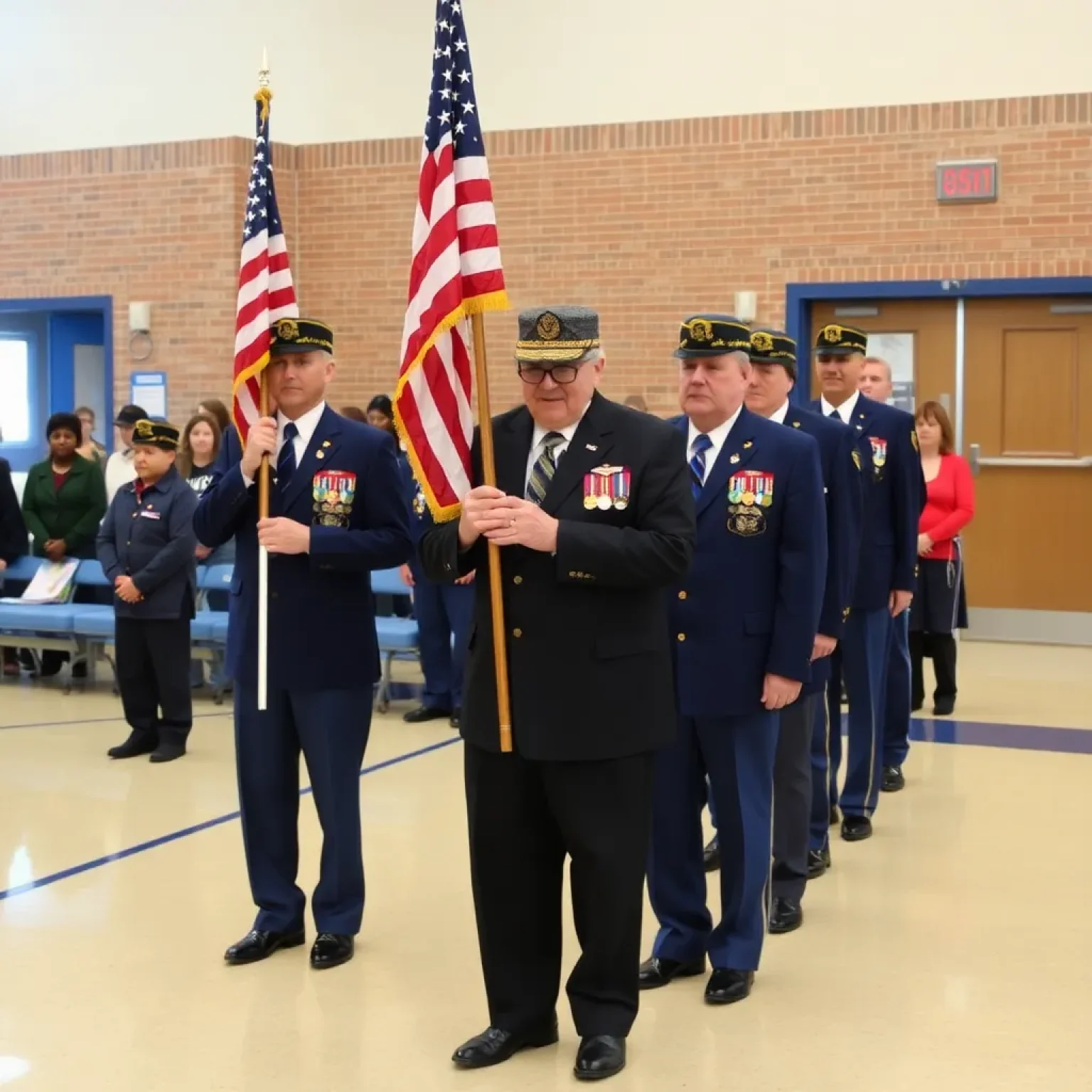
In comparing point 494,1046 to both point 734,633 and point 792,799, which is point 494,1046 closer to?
point 734,633

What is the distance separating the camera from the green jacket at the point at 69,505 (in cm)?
1056

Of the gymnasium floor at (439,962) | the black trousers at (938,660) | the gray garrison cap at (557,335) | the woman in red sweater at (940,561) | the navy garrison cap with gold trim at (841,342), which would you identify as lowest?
the gymnasium floor at (439,962)

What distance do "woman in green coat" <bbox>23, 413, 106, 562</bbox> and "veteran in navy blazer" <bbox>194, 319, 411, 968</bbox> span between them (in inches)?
233

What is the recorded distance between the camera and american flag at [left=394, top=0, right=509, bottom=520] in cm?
405

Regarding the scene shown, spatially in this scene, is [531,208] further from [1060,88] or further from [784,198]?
[1060,88]

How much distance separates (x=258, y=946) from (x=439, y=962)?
1.76 feet

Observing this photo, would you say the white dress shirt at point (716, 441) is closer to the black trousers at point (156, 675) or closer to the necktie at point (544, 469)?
the necktie at point (544, 469)

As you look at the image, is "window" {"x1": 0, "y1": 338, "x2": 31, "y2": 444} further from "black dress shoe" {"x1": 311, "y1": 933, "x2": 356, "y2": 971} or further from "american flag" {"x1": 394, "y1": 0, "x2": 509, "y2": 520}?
"american flag" {"x1": 394, "y1": 0, "x2": 509, "y2": 520}

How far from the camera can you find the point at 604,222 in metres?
12.5

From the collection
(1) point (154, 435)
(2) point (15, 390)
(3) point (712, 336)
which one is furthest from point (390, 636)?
(2) point (15, 390)

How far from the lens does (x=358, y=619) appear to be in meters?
4.91

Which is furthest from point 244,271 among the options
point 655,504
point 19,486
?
point 19,486

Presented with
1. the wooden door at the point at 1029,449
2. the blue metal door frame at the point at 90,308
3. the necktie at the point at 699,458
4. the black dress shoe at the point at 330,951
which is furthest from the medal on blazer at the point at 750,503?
the blue metal door frame at the point at 90,308

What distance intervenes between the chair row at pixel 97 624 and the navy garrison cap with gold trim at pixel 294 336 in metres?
4.39
